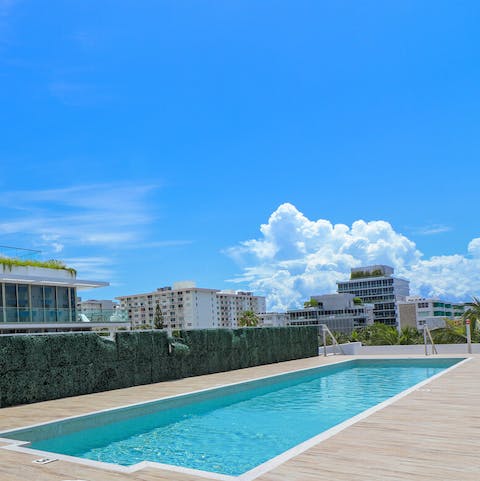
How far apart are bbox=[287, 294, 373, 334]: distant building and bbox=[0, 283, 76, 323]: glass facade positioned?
9474cm

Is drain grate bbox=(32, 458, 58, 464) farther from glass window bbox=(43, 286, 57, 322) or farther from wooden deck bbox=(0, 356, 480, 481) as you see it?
glass window bbox=(43, 286, 57, 322)

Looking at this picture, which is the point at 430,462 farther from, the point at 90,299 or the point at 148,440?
the point at 90,299

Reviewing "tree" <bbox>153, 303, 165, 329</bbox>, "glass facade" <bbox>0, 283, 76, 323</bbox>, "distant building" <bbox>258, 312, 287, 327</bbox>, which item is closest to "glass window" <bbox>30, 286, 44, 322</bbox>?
"glass facade" <bbox>0, 283, 76, 323</bbox>

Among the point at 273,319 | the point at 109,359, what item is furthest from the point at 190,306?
the point at 109,359

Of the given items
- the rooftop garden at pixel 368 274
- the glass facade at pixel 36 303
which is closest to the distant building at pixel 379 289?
the rooftop garden at pixel 368 274

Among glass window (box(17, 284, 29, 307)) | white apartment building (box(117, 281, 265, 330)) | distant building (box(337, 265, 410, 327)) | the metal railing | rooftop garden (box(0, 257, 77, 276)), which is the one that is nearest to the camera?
the metal railing

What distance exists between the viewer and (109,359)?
14859 mm

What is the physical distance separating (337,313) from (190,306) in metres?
55.8

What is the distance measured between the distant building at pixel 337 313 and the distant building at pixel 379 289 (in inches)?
271

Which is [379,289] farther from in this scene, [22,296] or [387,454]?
[387,454]

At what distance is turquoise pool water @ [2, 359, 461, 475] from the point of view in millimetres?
8383

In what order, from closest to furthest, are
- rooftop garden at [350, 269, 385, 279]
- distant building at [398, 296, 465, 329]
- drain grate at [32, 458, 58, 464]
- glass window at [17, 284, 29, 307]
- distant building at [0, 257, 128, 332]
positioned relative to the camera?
drain grate at [32, 458, 58, 464] → distant building at [0, 257, 128, 332] → glass window at [17, 284, 29, 307] → distant building at [398, 296, 465, 329] → rooftop garden at [350, 269, 385, 279]

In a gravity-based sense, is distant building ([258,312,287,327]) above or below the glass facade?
below

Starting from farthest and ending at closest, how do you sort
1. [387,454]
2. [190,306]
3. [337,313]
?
[190,306] → [337,313] → [387,454]
